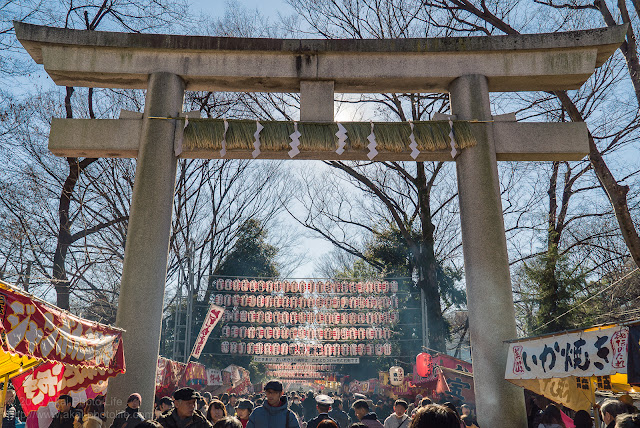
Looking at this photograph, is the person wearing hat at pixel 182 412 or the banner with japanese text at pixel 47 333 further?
the person wearing hat at pixel 182 412

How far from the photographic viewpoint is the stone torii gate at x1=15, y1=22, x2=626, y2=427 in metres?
8.03

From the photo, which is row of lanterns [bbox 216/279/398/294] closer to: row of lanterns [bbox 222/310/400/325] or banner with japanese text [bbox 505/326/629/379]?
row of lanterns [bbox 222/310/400/325]

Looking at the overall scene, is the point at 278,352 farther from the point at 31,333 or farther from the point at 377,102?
the point at 31,333

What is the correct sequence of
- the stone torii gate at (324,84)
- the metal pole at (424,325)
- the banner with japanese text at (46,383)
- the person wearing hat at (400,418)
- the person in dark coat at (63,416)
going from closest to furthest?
1. the banner with japanese text at (46,383)
2. the person in dark coat at (63,416)
3. the person wearing hat at (400,418)
4. the stone torii gate at (324,84)
5. the metal pole at (424,325)

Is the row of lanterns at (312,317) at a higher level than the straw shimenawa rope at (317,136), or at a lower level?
lower

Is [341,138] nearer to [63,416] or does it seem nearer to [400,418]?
[400,418]

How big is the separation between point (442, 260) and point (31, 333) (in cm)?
1865

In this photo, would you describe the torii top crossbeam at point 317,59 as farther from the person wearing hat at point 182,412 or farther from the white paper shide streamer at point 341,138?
the person wearing hat at point 182,412

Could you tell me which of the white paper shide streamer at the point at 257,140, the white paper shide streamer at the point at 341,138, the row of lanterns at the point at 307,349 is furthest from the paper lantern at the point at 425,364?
the white paper shide streamer at the point at 257,140

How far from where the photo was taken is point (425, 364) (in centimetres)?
1541

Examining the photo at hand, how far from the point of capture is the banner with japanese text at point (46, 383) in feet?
18.8

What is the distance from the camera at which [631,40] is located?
970 cm

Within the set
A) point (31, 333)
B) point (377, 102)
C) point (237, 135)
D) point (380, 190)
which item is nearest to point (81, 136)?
point (237, 135)

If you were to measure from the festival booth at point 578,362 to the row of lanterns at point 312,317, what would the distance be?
36.4ft
